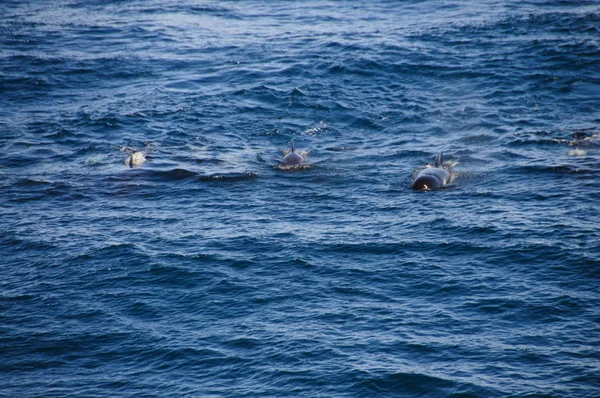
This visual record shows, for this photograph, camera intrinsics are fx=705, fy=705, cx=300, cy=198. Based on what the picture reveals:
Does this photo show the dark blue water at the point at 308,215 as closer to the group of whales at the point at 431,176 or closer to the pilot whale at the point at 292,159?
the group of whales at the point at 431,176

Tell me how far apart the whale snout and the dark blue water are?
17.4 inches

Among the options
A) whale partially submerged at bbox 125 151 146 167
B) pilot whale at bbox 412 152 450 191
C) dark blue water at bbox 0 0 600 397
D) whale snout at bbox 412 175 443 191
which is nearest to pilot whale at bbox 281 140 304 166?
dark blue water at bbox 0 0 600 397

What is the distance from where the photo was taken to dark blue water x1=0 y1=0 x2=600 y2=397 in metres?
19.8

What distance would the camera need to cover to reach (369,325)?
835 inches

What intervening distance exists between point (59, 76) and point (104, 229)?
23709 millimetres

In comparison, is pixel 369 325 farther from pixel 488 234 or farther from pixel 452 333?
pixel 488 234

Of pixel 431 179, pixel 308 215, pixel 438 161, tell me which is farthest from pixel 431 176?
pixel 308 215

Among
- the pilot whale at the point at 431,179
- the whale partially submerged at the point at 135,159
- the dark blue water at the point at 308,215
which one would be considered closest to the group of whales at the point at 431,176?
the pilot whale at the point at 431,179

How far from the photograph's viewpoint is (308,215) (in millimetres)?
28625

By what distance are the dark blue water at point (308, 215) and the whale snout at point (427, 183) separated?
443 mm

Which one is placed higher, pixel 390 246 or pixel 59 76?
pixel 59 76

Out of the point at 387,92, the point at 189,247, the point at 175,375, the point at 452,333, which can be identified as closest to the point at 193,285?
the point at 189,247

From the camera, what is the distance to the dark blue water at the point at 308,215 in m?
19.8

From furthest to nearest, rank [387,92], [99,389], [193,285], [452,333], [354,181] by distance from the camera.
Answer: [387,92], [354,181], [193,285], [452,333], [99,389]
